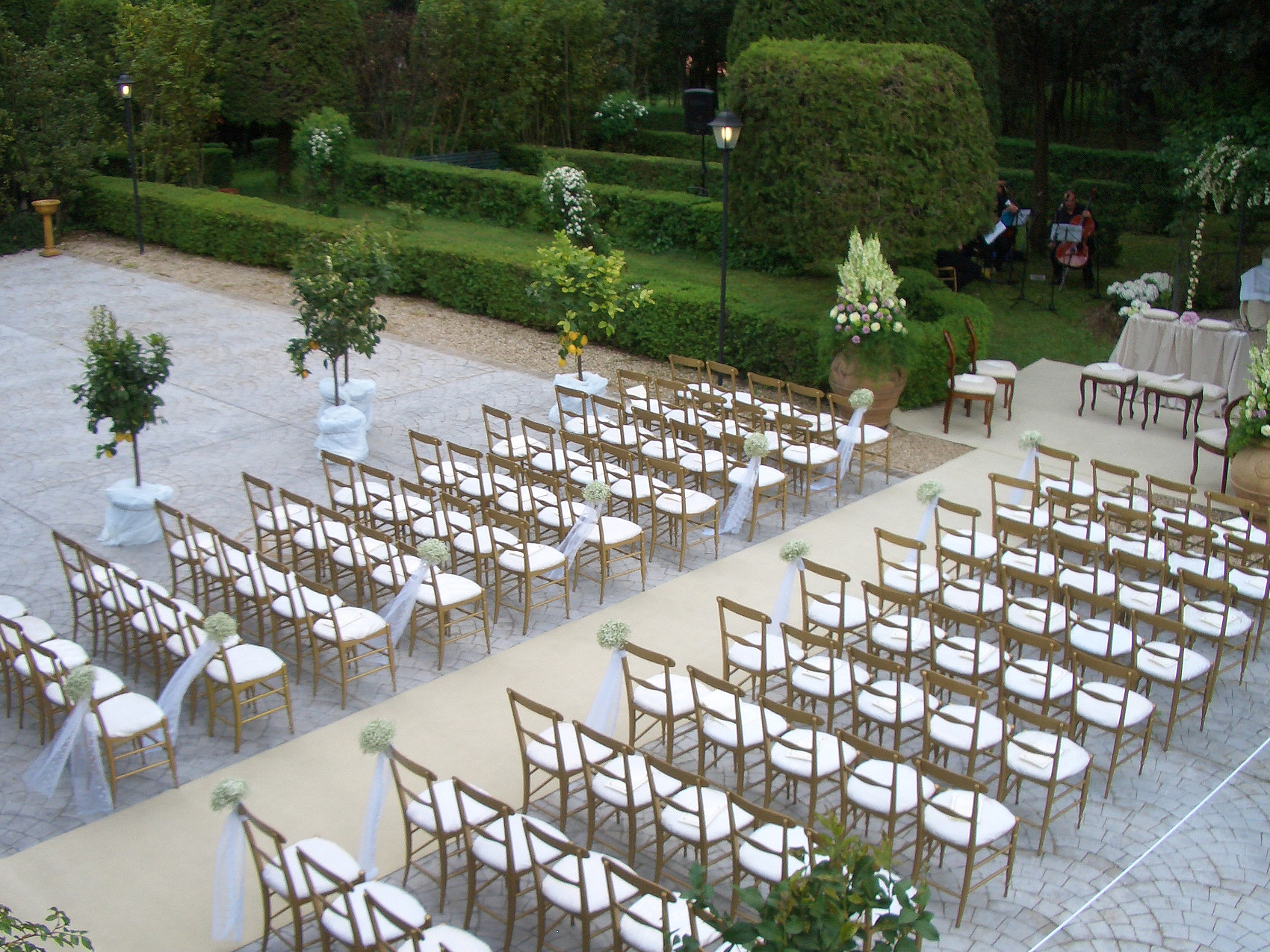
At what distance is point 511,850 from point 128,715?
2599mm

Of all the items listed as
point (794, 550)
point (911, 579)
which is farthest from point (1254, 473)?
point (794, 550)

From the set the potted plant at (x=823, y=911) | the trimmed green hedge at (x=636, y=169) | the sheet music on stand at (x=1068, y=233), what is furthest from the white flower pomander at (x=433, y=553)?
the trimmed green hedge at (x=636, y=169)

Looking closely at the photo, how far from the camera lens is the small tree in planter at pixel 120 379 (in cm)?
926

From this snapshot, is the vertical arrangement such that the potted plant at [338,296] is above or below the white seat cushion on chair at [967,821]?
above

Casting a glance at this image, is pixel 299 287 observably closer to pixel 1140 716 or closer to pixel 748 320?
pixel 748 320

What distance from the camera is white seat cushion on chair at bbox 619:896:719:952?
16.6ft

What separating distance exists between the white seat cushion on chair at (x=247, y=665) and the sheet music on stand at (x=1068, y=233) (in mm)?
14613

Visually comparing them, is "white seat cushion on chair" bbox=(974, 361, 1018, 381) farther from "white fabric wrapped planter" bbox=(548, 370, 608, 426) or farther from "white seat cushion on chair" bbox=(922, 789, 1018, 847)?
"white seat cushion on chair" bbox=(922, 789, 1018, 847)

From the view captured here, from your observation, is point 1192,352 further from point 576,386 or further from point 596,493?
point 596,493

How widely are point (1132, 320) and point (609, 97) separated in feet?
60.2

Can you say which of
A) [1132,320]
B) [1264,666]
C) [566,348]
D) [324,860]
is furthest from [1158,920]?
[1132,320]

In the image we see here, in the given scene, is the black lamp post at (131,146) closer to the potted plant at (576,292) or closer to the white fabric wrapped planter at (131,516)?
the potted plant at (576,292)

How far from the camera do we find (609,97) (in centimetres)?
2942

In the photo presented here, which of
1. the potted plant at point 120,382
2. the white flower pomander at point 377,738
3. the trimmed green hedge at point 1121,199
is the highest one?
the trimmed green hedge at point 1121,199
